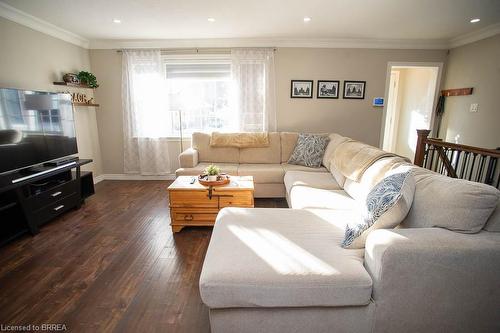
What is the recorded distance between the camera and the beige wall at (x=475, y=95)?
313cm

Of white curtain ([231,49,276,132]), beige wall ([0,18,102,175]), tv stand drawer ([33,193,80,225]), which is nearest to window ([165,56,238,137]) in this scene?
white curtain ([231,49,276,132])

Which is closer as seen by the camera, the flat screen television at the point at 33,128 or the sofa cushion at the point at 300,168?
the flat screen television at the point at 33,128

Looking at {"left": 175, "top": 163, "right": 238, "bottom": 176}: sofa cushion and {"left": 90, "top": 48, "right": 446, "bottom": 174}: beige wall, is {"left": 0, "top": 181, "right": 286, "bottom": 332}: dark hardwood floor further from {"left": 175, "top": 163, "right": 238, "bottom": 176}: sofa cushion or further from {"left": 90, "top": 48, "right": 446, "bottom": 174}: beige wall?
{"left": 90, "top": 48, "right": 446, "bottom": 174}: beige wall

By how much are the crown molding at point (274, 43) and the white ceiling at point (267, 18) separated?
0.10 metres

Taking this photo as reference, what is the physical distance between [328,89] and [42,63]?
13.8 feet

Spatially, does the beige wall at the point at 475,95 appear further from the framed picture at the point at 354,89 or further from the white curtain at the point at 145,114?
the white curtain at the point at 145,114

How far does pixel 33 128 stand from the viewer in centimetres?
250

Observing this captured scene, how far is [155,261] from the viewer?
2.00 metres

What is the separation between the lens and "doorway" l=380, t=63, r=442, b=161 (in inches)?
157

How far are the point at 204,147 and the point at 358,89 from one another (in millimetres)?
2793

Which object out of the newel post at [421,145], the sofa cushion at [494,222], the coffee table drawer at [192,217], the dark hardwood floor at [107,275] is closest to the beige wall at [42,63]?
the dark hardwood floor at [107,275]

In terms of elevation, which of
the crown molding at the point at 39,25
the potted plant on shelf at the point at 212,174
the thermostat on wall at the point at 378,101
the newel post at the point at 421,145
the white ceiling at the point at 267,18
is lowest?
the potted plant on shelf at the point at 212,174

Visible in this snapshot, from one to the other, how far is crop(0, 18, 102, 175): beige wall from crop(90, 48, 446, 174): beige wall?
0.66 ft

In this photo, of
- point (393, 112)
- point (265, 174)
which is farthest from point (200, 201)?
point (393, 112)
